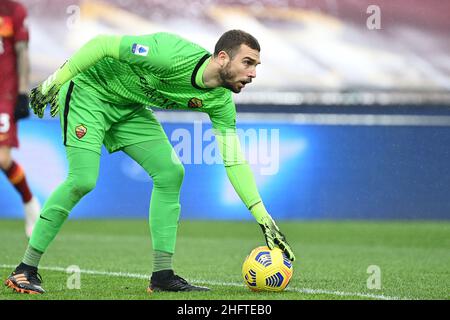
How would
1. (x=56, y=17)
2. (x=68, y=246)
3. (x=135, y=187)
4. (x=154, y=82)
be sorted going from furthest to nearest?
(x=56, y=17), (x=135, y=187), (x=68, y=246), (x=154, y=82)

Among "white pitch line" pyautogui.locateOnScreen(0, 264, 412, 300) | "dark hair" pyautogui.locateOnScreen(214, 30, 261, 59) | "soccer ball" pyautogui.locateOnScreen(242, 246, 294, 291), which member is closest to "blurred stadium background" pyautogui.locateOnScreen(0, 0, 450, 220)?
"white pitch line" pyautogui.locateOnScreen(0, 264, 412, 300)

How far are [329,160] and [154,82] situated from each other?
9.17 meters

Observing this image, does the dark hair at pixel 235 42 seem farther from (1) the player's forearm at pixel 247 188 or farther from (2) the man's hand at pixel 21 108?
(2) the man's hand at pixel 21 108

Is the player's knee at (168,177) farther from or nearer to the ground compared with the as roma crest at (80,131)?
nearer to the ground

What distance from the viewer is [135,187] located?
47.8 feet

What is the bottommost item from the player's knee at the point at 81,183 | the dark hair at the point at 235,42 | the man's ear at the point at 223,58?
the player's knee at the point at 81,183

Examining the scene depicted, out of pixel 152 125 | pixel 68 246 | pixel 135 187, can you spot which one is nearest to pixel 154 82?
pixel 152 125

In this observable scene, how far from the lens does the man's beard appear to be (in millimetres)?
5777

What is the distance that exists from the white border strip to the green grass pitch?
1.63 metres

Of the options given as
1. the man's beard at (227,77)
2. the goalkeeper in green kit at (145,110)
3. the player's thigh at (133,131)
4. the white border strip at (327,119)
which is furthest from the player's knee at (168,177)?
the white border strip at (327,119)

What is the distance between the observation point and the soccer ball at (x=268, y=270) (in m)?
5.97

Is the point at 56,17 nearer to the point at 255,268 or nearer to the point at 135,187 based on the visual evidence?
the point at 135,187

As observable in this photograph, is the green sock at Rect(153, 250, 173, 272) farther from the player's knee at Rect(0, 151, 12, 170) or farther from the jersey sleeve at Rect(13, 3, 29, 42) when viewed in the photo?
the jersey sleeve at Rect(13, 3, 29, 42)

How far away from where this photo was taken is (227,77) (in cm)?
580
